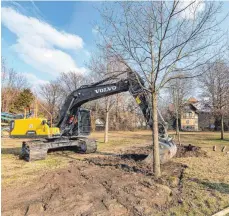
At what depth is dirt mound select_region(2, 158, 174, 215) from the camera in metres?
4.17

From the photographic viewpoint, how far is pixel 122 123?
3791 cm

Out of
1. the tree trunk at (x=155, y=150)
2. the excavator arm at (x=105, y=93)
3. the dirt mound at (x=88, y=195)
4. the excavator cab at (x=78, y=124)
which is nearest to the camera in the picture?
the dirt mound at (x=88, y=195)

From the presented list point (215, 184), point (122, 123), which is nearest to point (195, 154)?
point (215, 184)

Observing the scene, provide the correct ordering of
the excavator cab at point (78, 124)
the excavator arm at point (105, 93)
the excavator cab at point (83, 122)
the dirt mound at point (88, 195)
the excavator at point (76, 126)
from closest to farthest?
the dirt mound at point (88, 195)
the excavator arm at point (105, 93)
the excavator at point (76, 126)
the excavator cab at point (78, 124)
the excavator cab at point (83, 122)

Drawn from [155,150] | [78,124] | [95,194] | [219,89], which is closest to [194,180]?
[155,150]

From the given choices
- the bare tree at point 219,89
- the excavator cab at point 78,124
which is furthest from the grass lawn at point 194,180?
the bare tree at point 219,89

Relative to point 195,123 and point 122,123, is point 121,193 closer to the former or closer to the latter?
point 122,123

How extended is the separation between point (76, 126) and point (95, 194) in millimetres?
6423

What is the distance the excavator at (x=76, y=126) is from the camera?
8.38 m

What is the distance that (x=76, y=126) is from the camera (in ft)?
36.5

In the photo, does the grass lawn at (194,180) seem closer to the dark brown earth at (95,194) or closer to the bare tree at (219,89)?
the dark brown earth at (95,194)

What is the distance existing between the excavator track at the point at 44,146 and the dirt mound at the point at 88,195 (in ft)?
9.55

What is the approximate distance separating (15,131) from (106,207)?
287 inches

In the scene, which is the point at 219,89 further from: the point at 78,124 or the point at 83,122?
the point at 78,124
